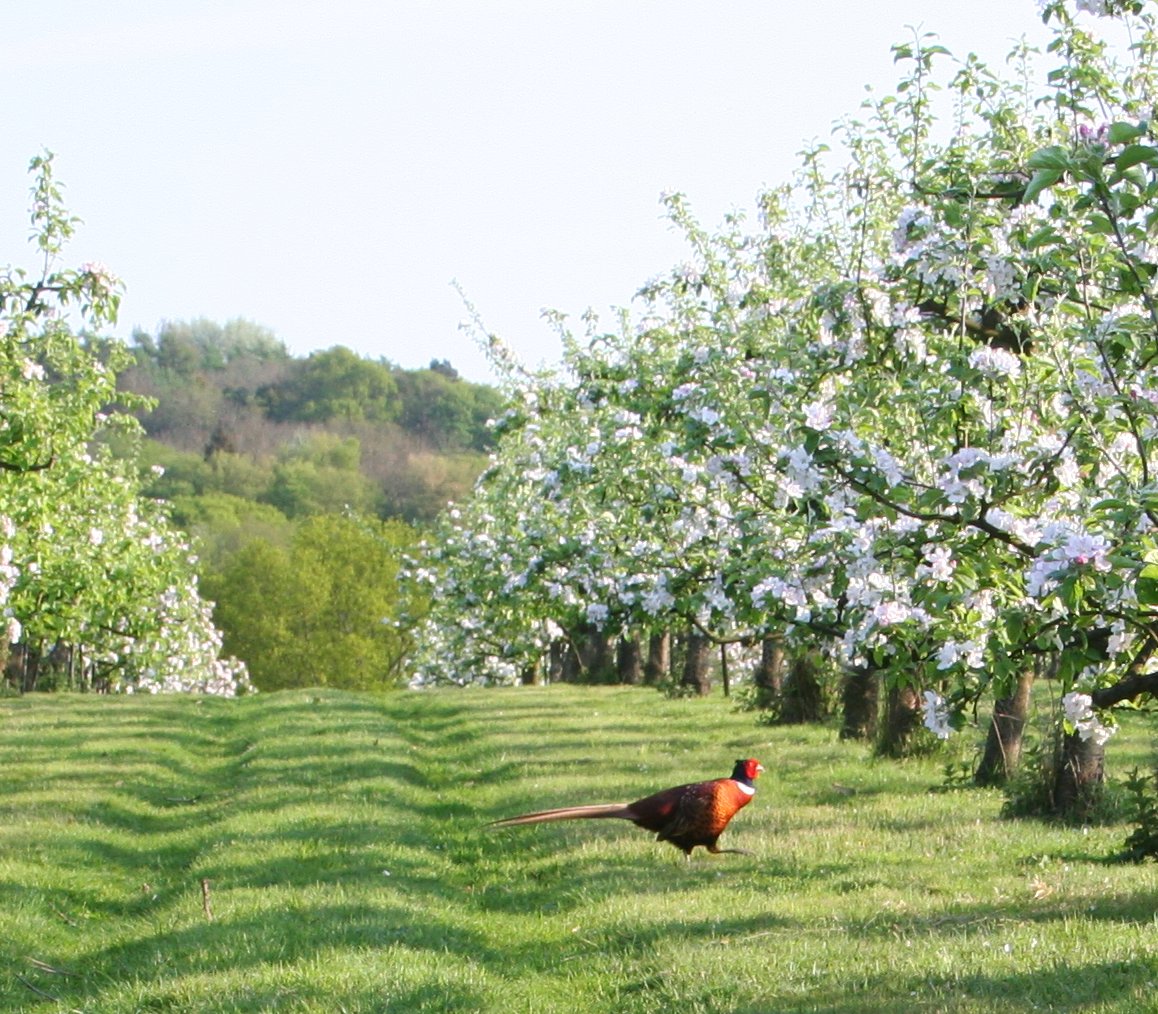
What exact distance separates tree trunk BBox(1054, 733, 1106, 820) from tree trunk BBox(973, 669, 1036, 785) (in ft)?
6.83

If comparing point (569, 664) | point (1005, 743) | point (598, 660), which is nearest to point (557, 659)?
point (569, 664)

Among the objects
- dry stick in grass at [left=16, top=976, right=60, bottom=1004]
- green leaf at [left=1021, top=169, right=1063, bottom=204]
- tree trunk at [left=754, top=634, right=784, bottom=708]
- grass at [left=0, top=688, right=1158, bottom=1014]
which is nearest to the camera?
green leaf at [left=1021, top=169, right=1063, bottom=204]

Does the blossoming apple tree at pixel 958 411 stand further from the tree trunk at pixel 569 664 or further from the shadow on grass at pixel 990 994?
the tree trunk at pixel 569 664

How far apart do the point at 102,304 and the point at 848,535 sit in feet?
27.7

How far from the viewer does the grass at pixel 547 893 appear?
8.19 meters

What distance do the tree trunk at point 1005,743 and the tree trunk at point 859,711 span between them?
4.35 meters

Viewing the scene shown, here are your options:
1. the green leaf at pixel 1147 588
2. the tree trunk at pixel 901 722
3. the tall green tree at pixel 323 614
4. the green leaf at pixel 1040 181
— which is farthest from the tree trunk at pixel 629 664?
the tall green tree at pixel 323 614

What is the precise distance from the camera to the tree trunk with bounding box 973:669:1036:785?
15.9m

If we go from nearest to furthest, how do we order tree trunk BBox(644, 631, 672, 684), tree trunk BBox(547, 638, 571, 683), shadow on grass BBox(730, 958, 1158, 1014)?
1. shadow on grass BBox(730, 958, 1158, 1014)
2. tree trunk BBox(644, 631, 672, 684)
3. tree trunk BBox(547, 638, 571, 683)

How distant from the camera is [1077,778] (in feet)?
44.4

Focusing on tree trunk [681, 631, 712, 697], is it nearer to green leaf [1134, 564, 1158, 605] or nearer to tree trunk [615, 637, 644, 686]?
tree trunk [615, 637, 644, 686]

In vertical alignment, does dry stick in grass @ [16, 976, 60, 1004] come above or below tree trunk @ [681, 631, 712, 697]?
below

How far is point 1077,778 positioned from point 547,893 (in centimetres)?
510

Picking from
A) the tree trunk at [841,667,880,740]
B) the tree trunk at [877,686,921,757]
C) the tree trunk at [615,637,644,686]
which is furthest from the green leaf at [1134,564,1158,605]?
the tree trunk at [615,637,644,686]
